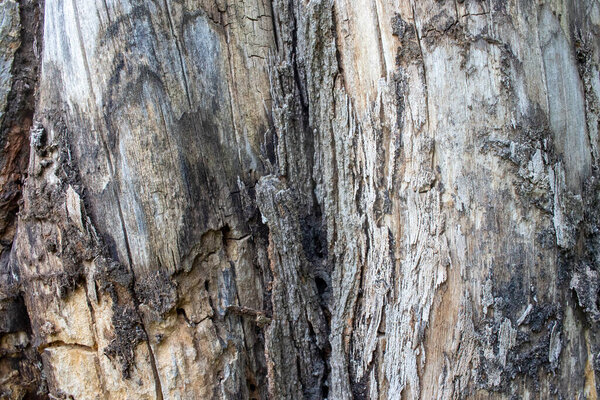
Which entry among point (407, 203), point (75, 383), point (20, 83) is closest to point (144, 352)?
point (75, 383)

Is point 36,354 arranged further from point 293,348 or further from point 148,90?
point 148,90

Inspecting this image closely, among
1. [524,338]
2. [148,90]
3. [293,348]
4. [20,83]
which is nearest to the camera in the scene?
[524,338]

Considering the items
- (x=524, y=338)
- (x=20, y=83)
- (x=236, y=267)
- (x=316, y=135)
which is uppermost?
(x=20, y=83)

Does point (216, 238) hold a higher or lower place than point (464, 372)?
higher

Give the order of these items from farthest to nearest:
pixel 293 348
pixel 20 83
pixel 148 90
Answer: pixel 20 83 < pixel 293 348 < pixel 148 90

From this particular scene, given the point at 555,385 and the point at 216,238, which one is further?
the point at 216,238

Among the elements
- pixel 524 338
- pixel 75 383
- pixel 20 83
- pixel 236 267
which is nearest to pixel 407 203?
pixel 524 338
